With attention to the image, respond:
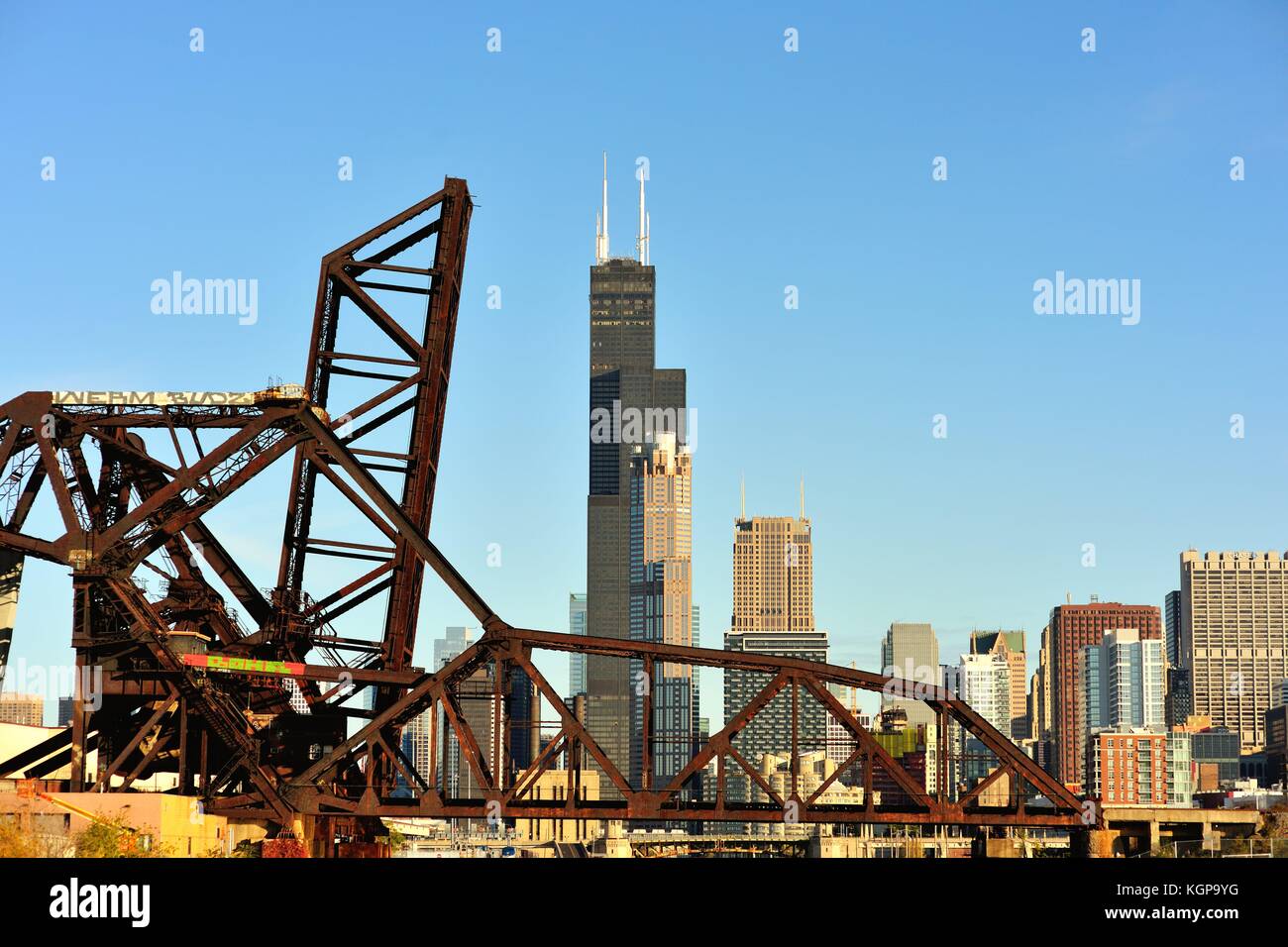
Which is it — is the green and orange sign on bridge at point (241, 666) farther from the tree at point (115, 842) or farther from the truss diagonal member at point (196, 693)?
the tree at point (115, 842)

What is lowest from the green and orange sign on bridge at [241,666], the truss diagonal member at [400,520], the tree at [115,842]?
the tree at [115,842]

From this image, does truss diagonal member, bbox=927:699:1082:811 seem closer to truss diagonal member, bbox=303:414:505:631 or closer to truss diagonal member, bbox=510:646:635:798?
truss diagonal member, bbox=510:646:635:798

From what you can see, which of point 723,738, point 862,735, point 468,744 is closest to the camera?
point 468,744

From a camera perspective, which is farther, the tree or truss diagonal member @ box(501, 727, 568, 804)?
truss diagonal member @ box(501, 727, 568, 804)

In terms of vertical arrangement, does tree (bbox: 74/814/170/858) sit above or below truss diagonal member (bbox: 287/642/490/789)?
below

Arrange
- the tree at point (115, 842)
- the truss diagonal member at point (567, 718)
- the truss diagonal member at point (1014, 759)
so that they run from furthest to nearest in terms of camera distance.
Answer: the truss diagonal member at point (1014, 759) < the truss diagonal member at point (567, 718) < the tree at point (115, 842)

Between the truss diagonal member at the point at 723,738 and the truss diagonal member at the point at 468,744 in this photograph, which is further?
the truss diagonal member at the point at 723,738

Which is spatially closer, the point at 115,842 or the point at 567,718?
the point at 115,842

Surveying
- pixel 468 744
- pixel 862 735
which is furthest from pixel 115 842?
pixel 862 735

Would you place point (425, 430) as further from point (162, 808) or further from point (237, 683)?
point (162, 808)

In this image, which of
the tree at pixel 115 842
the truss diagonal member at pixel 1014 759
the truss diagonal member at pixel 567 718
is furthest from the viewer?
the truss diagonal member at pixel 1014 759

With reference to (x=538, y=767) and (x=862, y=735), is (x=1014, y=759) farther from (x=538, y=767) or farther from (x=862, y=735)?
(x=538, y=767)
